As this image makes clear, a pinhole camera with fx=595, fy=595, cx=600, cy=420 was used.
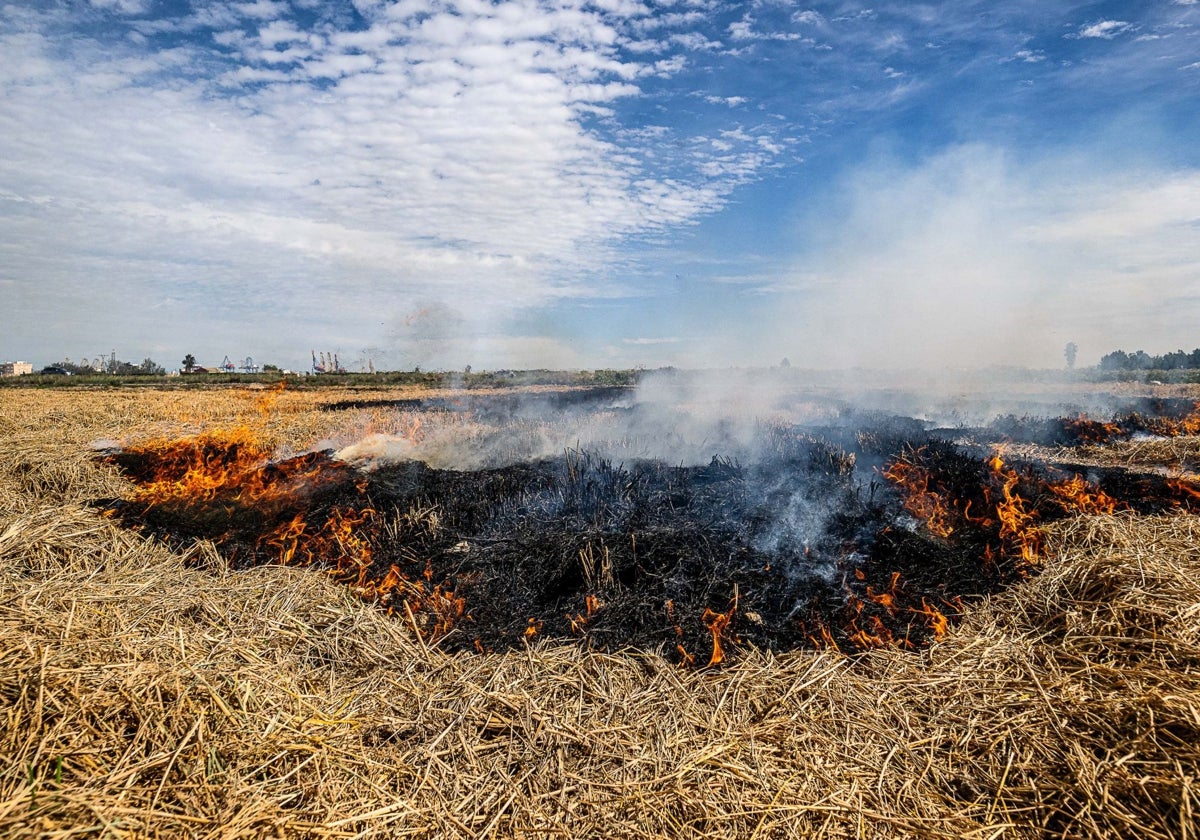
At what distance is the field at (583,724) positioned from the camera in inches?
111

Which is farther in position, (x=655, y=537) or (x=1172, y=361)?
(x=1172, y=361)

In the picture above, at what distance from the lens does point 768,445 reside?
11883mm

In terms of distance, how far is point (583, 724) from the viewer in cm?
382

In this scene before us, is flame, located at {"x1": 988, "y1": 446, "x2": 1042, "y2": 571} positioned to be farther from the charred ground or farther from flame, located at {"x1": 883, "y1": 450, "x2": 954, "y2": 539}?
flame, located at {"x1": 883, "y1": 450, "x2": 954, "y2": 539}

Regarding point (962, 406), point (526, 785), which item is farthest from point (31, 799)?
point (962, 406)

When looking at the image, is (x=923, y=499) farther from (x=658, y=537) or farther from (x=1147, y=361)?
(x=1147, y=361)

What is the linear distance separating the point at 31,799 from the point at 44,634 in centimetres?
128

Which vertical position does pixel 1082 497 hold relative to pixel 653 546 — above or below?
above

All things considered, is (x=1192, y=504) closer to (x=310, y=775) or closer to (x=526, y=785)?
(x=526, y=785)

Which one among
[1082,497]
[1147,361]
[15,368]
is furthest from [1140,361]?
[15,368]

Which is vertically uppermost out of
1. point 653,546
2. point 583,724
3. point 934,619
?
point 653,546

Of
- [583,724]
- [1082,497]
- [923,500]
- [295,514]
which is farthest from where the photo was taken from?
[295,514]

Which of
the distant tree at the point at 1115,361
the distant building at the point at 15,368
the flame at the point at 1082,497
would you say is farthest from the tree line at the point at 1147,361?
the distant building at the point at 15,368

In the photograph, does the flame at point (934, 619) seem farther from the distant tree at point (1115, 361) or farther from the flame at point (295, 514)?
the distant tree at point (1115, 361)
